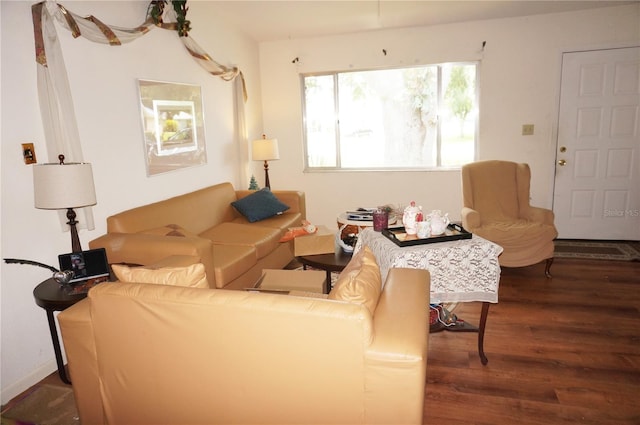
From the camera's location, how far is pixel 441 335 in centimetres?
281

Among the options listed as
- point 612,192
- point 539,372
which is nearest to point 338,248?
point 539,372

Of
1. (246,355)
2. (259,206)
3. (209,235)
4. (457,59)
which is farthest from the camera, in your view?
(457,59)

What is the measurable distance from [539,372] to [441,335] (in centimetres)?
62

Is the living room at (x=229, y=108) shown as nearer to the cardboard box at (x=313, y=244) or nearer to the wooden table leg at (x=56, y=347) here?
the wooden table leg at (x=56, y=347)

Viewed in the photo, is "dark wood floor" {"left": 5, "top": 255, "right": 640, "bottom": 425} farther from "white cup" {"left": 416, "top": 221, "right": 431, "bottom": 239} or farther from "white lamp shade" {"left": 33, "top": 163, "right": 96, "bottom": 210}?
"white lamp shade" {"left": 33, "top": 163, "right": 96, "bottom": 210}

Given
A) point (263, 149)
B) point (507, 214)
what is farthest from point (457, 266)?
point (263, 149)

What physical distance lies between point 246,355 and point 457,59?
446 cm

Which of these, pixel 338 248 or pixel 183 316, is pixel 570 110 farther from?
pixel 183 316

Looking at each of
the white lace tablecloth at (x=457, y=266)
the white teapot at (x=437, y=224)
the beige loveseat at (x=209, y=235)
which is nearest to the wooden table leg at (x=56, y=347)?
the beige loveseat at (x=209, y=235)

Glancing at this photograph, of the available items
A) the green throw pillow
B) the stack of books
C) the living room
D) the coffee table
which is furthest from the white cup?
the living room

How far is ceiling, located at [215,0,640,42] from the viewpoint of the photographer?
13.2ft

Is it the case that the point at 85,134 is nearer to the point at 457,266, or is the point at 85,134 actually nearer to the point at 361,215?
the point at 361,215

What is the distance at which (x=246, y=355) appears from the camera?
154cm

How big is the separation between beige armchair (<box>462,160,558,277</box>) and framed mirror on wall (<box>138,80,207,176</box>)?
2.62 metres
